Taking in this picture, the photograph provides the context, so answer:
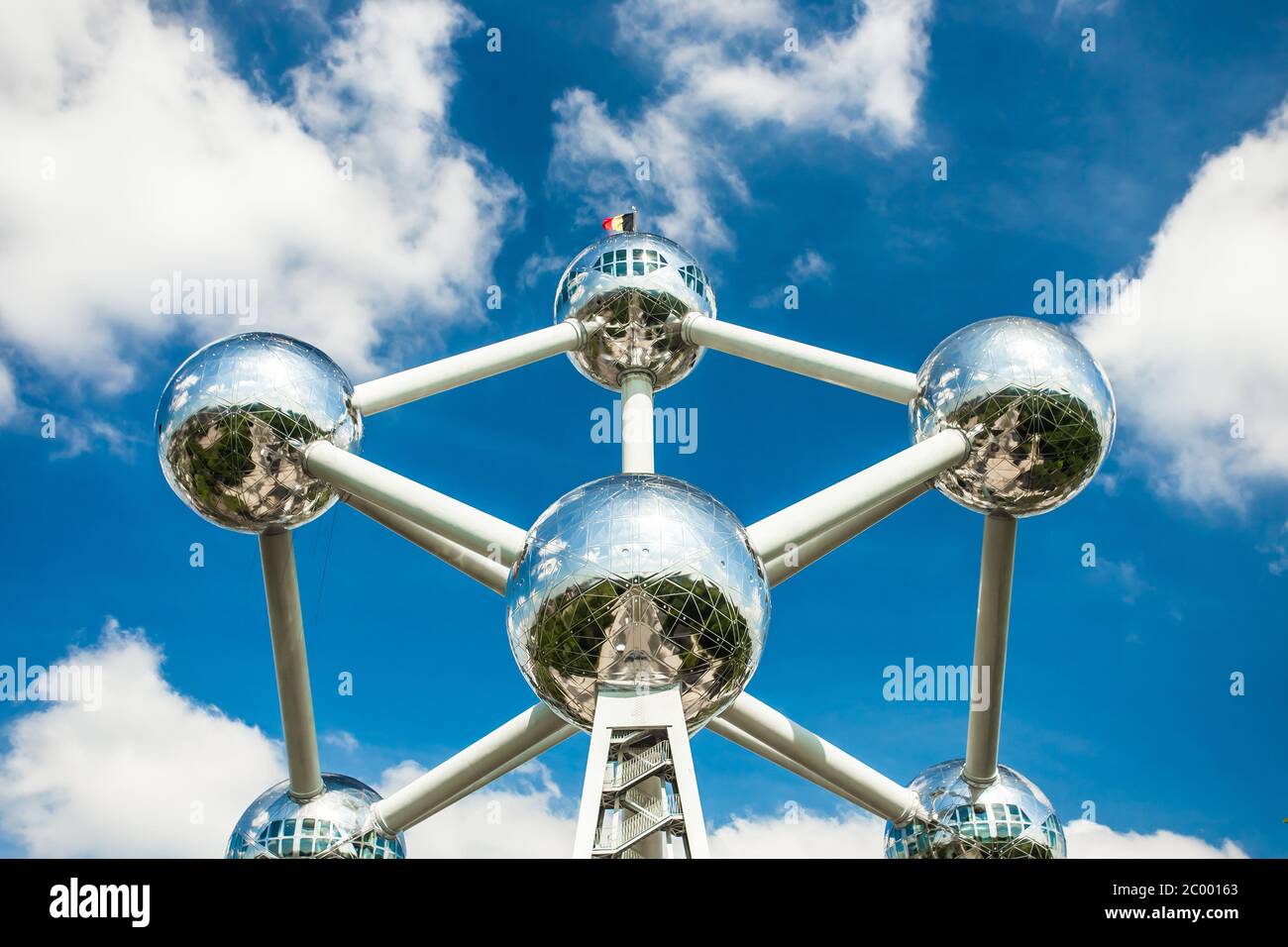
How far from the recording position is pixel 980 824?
12641 millimetres

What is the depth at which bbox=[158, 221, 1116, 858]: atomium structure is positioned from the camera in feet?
27.2

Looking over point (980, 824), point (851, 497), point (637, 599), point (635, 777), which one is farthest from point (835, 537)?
point (635, 777)

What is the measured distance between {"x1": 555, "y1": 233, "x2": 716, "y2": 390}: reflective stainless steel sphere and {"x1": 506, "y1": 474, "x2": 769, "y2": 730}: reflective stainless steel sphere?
6185 millimetres

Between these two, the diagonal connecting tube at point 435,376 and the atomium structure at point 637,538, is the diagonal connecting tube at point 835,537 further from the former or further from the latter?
the diagonal connecting tube at point 435,376

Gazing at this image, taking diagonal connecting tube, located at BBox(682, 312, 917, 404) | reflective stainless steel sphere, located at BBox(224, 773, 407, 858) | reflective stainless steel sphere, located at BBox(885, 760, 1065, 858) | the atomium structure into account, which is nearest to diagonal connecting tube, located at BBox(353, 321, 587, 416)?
the atomium structure

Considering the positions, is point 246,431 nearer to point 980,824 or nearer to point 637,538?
point 637,538

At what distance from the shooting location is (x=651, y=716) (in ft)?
26.8

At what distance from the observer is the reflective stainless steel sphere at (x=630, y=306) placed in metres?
14.8

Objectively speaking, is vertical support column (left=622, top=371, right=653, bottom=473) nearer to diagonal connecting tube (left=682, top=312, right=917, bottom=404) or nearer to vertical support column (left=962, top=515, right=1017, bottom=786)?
diagonal connecting tube (left=682, top=312, right=917, bottom=404)

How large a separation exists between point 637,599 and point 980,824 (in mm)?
6275

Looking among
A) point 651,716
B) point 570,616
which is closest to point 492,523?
A: point 570,616

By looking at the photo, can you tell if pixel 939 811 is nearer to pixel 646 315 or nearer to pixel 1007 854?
pixel 1007 854

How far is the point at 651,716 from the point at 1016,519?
17.6 feet
